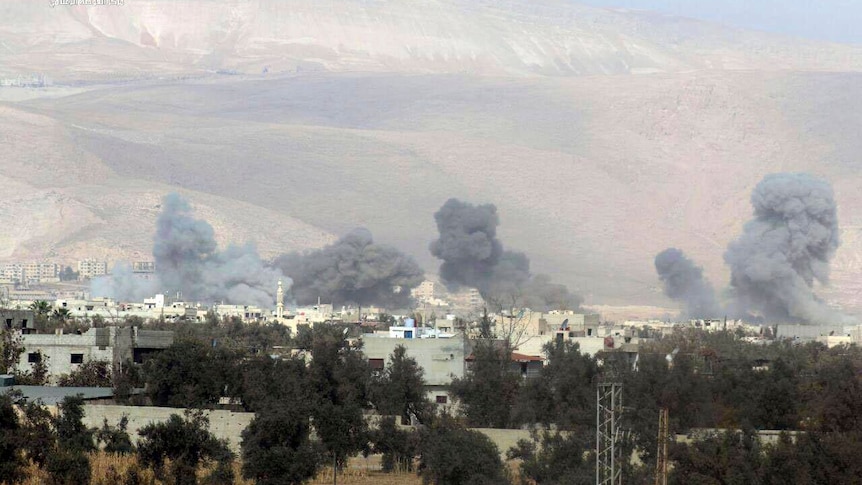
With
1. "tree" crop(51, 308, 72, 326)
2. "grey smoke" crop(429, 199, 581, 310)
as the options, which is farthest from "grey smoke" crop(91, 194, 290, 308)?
"tree" crop(51, 308, 72, 326)

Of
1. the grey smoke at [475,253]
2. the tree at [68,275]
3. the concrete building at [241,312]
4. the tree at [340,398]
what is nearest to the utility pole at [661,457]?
the tree at [340,398]

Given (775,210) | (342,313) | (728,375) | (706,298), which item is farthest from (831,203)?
(728,375)

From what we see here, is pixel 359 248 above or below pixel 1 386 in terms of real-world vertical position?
above

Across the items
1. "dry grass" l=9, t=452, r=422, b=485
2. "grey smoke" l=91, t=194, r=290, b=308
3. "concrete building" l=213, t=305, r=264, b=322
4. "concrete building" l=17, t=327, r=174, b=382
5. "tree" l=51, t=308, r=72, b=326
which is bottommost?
"dry grass" l=9, t=452, r=422, b=485

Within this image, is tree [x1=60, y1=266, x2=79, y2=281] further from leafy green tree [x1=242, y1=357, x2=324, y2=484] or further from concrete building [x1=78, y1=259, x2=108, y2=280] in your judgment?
leafy green tree [x1=242, y1=357, x2=324, y2=484]

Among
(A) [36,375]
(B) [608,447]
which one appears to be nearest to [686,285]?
(A) [36,375]

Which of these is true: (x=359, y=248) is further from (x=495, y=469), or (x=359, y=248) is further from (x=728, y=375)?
(x=495, y=469)

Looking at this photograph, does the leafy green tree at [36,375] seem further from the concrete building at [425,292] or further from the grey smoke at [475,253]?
the concrete building at [425,292]
